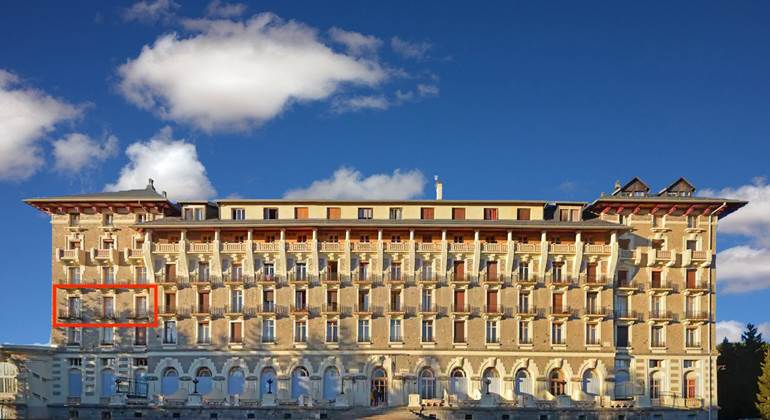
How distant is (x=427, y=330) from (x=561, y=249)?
13839 mm

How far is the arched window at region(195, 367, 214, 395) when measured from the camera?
227 feet

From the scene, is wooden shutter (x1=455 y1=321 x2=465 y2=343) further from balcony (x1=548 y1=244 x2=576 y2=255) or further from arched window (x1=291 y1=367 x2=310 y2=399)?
arched window (x1=291 y1=367 x2=310 y2=399)

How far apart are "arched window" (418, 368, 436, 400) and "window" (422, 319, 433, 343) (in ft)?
8.55

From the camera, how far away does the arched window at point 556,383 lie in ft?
227

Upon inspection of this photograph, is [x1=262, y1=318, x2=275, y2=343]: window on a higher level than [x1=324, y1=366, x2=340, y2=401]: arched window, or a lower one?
higher

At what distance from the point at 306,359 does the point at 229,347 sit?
680 centimetres

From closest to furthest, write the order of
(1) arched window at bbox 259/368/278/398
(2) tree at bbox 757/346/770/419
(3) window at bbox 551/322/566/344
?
(1) arched window at bbox 259/368/278/398, (3) window at bbox 551/322/566/344, (2) tree at bbox 757/346/770/419

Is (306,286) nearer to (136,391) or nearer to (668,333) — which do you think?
(136,391)

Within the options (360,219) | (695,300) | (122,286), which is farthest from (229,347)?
(695,300)

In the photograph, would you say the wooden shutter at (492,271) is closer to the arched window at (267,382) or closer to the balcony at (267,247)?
the balcony at (267,247)

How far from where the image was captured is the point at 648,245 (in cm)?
7188

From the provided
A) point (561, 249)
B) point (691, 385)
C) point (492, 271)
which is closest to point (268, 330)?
point (492, 271)

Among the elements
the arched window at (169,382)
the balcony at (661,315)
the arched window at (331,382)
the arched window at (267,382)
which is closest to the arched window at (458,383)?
the arched window at (331,382)

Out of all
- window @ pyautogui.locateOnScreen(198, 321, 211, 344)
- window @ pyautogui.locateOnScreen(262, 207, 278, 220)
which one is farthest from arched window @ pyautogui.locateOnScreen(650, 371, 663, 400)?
window @ pyautogui.locateOnScreen(198, 321, 211, 344)
